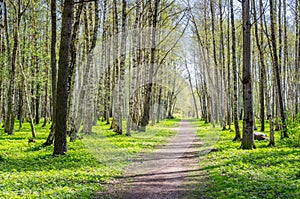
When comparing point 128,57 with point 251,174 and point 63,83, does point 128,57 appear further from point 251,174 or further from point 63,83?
point 251,174

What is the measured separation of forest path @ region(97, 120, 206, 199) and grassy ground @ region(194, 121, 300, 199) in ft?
1.28

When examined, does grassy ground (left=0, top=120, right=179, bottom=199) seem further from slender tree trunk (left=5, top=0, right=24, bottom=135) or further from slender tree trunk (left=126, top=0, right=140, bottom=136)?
slender tree trunk (left=126, top=0, right=140, bottom=136)

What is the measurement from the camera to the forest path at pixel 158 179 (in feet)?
24.4

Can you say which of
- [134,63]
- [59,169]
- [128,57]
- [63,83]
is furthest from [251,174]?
[128,57]

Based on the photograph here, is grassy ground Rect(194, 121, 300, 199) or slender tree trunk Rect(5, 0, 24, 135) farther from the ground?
slender tree trunk Rect(5, 0, 24, 135)

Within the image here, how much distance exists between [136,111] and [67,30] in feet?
46.4

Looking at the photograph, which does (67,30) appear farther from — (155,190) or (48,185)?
(155,190)

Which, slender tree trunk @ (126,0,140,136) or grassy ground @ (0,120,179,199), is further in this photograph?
slender tree trunk @ (126,0,140,136)

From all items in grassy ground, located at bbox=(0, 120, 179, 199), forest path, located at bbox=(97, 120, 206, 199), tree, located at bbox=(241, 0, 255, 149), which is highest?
tree, located at bbox=(241, 0, 255, 149)

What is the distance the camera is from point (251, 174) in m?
8.64

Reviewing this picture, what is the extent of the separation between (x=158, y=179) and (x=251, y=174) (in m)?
2.55

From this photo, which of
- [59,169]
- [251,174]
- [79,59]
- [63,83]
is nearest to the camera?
[251,174]

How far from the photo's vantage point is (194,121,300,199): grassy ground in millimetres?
7066

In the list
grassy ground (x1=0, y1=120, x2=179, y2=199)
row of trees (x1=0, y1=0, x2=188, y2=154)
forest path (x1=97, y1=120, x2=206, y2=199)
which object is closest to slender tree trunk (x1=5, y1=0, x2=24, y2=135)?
row of trees (x1=0, y1=0, x2=188, y2=154)
